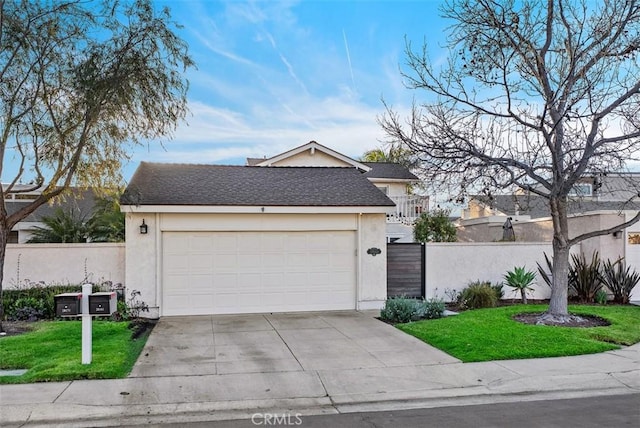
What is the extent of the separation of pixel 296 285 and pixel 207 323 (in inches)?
104

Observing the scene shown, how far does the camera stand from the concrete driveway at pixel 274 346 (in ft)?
25.8

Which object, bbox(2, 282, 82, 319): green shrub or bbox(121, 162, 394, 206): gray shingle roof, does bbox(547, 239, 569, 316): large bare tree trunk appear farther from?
bbox(2, 282, 82, 319): green shrub

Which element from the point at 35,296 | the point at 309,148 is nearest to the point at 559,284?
the point at 35,296

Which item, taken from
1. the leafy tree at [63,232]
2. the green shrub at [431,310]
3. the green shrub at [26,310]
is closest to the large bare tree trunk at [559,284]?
the green shrub at [431,310]

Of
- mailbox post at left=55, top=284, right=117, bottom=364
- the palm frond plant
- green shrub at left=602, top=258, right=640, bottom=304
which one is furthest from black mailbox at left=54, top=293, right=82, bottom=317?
green shrub at left=602, top=258, right=640, bottom=304

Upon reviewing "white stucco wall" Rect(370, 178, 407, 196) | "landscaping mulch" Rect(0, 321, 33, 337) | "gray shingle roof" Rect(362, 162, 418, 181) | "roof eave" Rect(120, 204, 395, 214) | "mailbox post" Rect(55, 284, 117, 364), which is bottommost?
"landscaping mulch" Rect(0, 321, 33, 337)

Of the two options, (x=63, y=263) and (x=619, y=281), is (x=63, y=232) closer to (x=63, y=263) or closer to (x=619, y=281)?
→ (x=63, y=263)

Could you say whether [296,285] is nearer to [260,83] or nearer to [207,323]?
[207,323]

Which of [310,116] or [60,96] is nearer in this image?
[60,96]

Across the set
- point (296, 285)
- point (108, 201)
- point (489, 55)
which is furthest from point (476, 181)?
point (108, 201)

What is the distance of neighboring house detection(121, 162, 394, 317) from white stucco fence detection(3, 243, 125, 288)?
76cm

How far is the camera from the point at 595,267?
47.9 ft

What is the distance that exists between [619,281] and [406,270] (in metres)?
6.05

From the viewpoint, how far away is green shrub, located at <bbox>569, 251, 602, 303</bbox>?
14.4 meters
